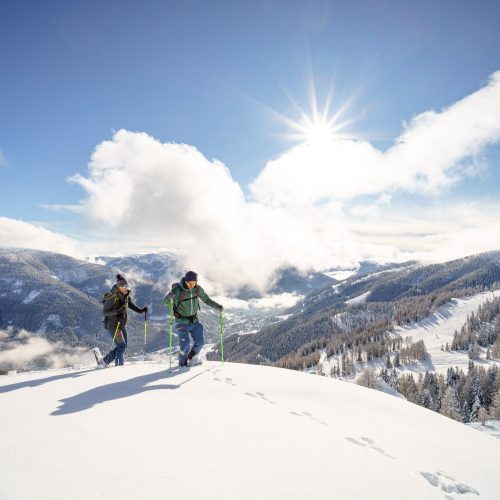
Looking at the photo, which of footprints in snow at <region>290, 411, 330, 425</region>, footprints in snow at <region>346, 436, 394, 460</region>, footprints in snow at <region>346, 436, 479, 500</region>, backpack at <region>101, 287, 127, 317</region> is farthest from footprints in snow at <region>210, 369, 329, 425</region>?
backpack at <region>101, 287, 127, 317</region>

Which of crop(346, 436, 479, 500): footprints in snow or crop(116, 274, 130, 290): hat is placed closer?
crop(346, 436, 479, 500): footprints in snow

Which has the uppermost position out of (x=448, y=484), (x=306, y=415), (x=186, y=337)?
(x=186, y=337)

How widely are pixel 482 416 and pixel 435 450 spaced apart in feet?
262

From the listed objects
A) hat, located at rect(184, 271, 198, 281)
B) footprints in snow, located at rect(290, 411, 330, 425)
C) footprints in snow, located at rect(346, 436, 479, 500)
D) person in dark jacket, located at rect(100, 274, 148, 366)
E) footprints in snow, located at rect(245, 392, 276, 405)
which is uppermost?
hat, located at rect(184, 271, 198, 281)

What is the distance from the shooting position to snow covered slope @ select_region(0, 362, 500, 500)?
3480mm

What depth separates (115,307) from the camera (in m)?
13.0

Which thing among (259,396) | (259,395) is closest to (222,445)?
(259,396)

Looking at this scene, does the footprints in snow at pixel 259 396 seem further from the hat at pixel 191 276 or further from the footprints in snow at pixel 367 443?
the hat at pixel 191 276

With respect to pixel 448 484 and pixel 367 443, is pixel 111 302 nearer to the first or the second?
pixel 367 443

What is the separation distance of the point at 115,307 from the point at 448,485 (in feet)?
39.8

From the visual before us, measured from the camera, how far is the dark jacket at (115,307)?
505 inches

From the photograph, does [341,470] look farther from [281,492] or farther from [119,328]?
[119,328]

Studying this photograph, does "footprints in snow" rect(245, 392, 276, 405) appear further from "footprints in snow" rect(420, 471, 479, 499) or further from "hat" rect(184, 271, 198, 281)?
"hat" rect(184, 271, 198, 281)

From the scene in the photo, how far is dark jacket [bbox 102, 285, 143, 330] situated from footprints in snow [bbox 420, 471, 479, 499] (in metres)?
11.2
